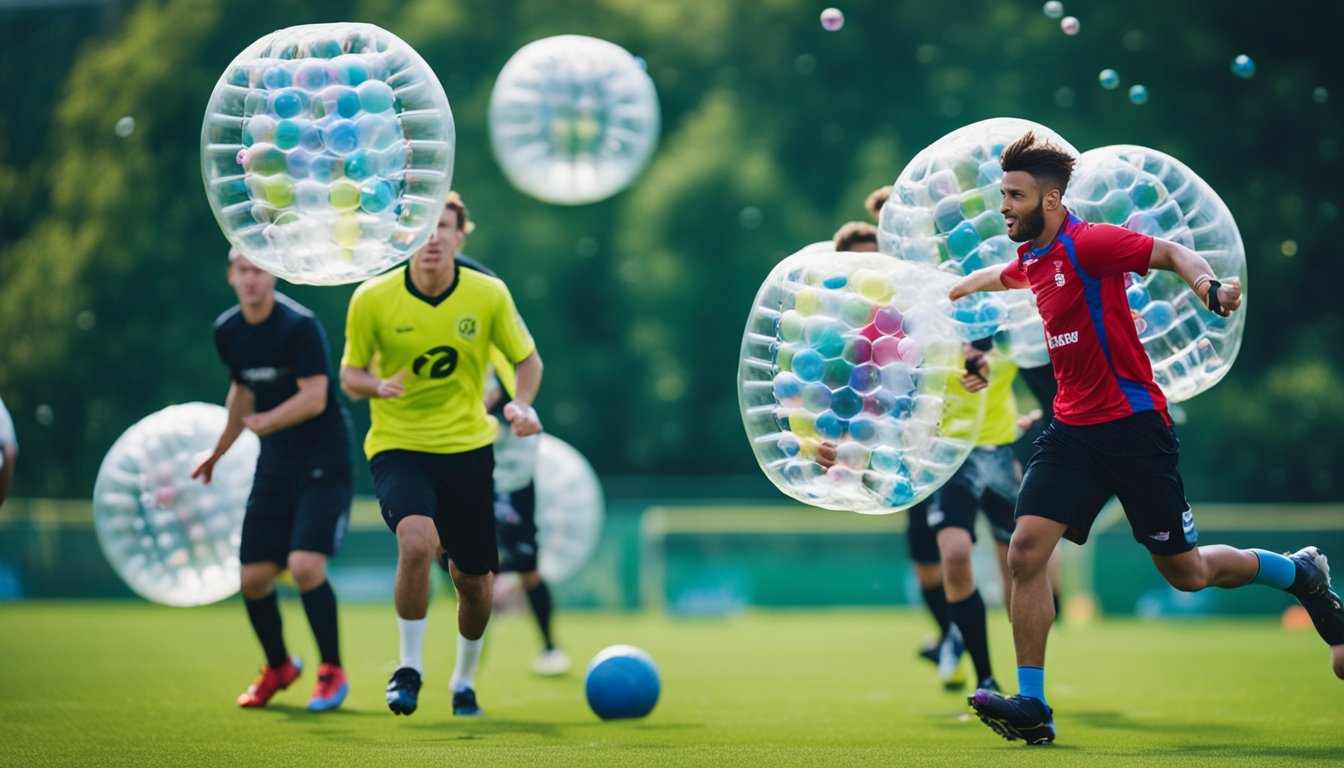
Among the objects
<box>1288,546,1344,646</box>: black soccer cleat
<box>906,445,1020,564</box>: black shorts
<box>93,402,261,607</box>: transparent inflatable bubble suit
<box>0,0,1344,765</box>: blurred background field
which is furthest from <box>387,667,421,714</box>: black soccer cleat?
<box>0,0,1344,765</box>: blurred background field

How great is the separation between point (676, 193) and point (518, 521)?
63.1 feet

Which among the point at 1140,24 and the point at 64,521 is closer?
the point at 64,521

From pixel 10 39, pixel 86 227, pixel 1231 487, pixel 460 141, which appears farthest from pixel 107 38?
pixel 1231 487

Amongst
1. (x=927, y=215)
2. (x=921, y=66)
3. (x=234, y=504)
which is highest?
(x=921, y=66)

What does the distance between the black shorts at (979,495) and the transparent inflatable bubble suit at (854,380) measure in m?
1.53

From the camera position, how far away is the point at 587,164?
521 inches

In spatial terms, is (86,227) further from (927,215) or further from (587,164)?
(927,215)

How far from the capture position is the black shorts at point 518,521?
35.0 feet

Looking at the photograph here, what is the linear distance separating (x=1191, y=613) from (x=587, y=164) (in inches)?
383

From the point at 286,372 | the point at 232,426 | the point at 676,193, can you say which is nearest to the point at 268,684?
the point at 232,426

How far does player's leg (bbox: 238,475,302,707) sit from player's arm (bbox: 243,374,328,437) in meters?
0.34

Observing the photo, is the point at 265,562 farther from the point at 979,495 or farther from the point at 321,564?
the point at 979,495

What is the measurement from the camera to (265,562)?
8.83m

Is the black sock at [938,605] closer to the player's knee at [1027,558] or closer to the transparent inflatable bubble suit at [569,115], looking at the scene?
the player's knee at [1027,558]
